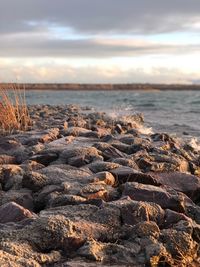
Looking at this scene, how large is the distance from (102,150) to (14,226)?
3.58m

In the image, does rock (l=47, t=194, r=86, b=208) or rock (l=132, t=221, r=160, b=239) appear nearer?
rock (l=132, t=221, r=160, b=239)

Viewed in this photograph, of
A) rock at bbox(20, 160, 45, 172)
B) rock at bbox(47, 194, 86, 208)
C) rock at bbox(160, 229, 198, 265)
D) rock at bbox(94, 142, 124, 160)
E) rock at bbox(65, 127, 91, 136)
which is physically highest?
rock at bbox(47, 194, 86, 208)

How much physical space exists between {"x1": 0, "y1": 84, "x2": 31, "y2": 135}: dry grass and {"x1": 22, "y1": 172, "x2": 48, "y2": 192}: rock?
4.62 meters

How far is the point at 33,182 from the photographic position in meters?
5.53

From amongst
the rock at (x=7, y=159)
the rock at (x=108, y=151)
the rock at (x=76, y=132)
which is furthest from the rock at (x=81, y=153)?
the rock at (x=76, y=132)

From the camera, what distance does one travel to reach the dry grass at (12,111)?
10242mm

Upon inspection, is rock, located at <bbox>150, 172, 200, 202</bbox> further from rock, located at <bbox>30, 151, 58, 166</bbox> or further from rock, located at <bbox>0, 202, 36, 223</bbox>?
rock, located at <bbox>0, 202, 36, 223</bbox>

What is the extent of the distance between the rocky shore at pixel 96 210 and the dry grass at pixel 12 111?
293cm

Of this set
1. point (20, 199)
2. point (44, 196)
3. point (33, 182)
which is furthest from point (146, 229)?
point (33, 182)

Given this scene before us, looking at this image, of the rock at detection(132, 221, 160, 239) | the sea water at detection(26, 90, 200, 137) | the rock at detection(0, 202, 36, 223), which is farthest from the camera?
the sea water at detection(26, 90, 200, 137)

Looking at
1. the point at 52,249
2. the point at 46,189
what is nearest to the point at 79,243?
the point at 52,249

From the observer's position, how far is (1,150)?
7992 mm

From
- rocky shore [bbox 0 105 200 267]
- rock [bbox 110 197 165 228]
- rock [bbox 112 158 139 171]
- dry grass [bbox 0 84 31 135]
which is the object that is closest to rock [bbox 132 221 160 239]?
rocky shore [bbox 0 105 200 267]

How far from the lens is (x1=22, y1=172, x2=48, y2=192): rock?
5516 mm
